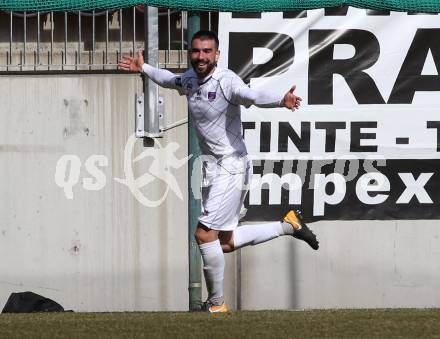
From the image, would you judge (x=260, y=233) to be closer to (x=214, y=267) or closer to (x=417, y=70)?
(x=214, y=267)

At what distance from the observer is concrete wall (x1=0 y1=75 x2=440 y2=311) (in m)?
11.4

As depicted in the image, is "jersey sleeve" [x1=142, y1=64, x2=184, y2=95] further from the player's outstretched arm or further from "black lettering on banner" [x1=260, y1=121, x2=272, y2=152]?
"black lettering on banner" [x1=260, y1=121, x2=272, y2=152]

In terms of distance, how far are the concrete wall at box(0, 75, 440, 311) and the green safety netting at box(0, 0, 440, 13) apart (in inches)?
56.0

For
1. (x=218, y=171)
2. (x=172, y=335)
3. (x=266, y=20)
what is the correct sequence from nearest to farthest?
(x=172, y=335)
(x=218, y=171)
(x=266, y=20)

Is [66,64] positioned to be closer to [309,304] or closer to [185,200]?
[185,200]

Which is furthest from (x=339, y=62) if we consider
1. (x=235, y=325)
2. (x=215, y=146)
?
(x=235, y=325)

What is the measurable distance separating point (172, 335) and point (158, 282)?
4100 mm

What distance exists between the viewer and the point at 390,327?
7539mm

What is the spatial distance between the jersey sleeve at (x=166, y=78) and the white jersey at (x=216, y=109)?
28 mm

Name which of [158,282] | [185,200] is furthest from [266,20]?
[158,282]

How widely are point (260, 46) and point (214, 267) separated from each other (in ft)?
9.58

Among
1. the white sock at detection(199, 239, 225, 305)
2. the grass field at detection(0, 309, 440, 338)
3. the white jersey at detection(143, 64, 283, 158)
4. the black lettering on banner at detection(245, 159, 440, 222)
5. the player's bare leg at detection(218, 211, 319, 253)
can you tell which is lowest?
the grass field at detection(0, 309, 440, 338)

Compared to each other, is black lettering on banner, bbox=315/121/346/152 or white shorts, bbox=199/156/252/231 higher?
black lettering on banner, bbox=315/121/346/152

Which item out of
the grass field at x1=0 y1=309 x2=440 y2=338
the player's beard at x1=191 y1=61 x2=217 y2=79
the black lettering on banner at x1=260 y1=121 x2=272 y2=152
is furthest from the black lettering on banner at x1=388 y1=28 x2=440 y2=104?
the grass field at x1=0 y1=309 x2=440 y2=338
